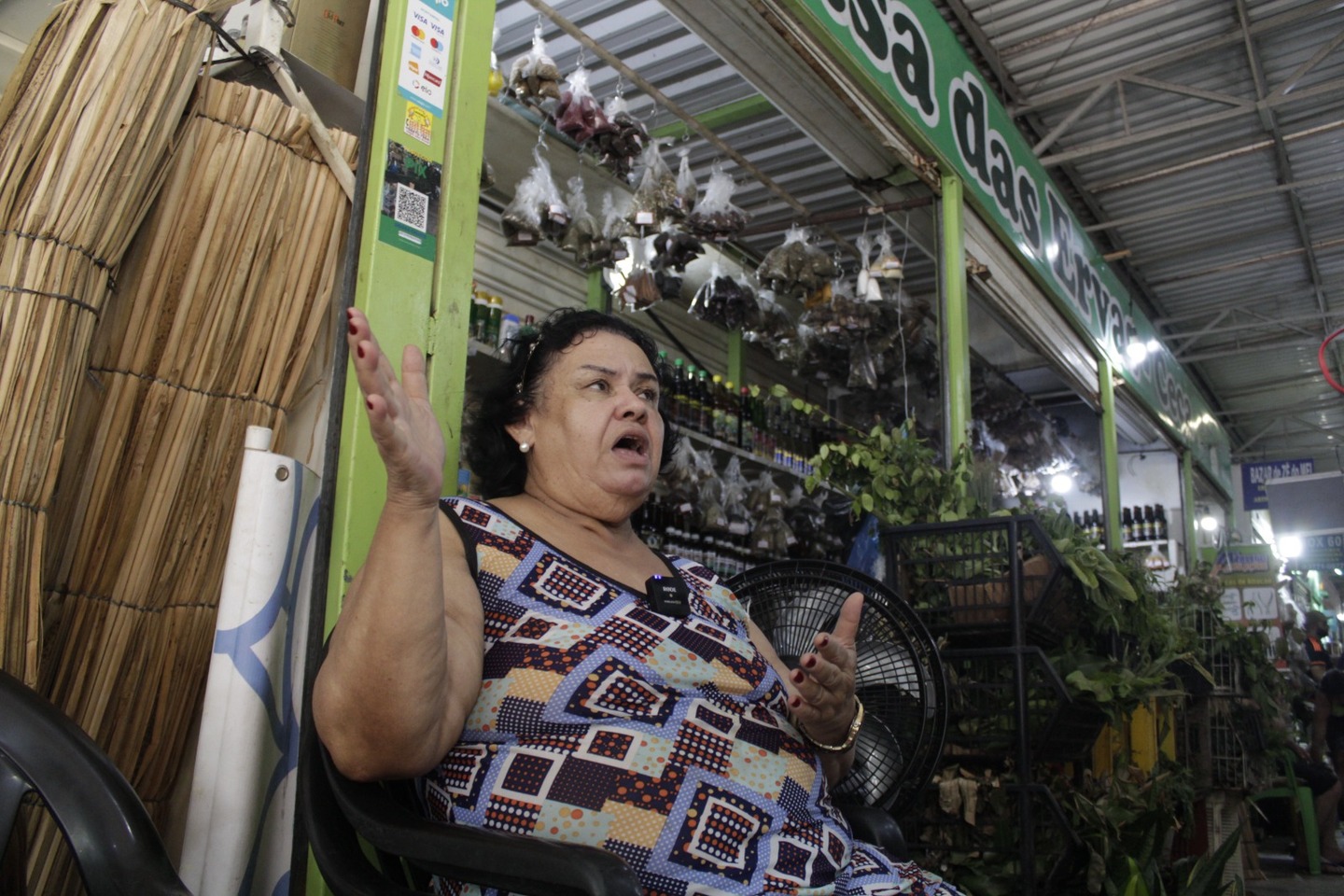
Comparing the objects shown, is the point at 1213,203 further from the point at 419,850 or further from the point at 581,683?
the point at 419,850

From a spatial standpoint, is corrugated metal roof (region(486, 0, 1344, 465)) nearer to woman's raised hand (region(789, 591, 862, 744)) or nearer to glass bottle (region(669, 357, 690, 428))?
glass bottle (region(669, 357, 690, 428))

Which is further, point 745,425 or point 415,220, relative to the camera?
point 745,425

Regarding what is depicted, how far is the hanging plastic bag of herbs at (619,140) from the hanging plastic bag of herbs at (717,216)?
422 millimetres

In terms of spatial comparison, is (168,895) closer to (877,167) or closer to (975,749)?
(975,749)

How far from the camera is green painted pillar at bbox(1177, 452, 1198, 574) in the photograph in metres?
8.92

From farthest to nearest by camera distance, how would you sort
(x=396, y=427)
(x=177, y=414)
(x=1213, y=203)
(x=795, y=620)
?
1. (x=1213, y=203)
2. (x=795, y=620)
3. (x=177, y=414)
4. (x=396, y=427)

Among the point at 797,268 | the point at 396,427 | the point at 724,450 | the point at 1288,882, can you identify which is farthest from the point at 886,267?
the point at 396,427

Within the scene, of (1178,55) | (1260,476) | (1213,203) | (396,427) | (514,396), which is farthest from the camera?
(1260,476)

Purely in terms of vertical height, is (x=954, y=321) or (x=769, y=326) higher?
(x=769, y=326)

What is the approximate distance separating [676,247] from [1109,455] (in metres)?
3.90

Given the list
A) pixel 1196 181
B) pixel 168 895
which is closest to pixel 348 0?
pixel 168 895

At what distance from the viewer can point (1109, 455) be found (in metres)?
6.54

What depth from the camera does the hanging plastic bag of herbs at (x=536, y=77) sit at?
11.6 ft

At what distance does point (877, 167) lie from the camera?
13.0 feet
